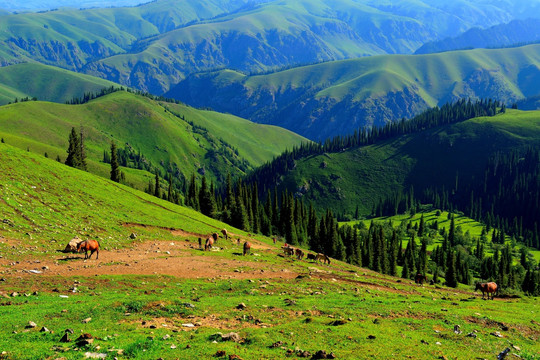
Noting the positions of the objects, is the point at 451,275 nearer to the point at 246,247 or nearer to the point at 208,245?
the point at 246,247

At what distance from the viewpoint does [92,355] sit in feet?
61.5

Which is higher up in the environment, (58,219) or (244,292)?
(58,219)

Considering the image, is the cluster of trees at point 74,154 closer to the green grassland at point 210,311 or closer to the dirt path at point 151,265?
the green grassland at point 210,311

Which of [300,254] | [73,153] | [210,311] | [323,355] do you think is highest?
[73,153]

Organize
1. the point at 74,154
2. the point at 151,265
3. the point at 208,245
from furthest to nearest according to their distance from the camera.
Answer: the point at 74,154, the point at 208,245, the point at 151,265

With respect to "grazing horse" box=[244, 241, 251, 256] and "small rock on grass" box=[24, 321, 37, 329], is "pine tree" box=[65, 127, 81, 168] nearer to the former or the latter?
"grazing horse" box=[244, 241, 251, 256]

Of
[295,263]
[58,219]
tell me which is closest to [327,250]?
[295,263]

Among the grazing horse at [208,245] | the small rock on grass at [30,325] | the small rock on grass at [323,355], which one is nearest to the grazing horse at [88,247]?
the grazing horse at [208,245]

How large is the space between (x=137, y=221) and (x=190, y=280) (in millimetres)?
28053

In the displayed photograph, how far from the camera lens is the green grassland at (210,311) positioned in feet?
70.0

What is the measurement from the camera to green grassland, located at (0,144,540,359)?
21.3m

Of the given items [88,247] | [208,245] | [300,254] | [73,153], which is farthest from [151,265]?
[73,153]

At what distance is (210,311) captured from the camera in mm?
28391

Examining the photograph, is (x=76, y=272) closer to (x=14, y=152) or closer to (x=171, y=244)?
(x=171, y=244)
